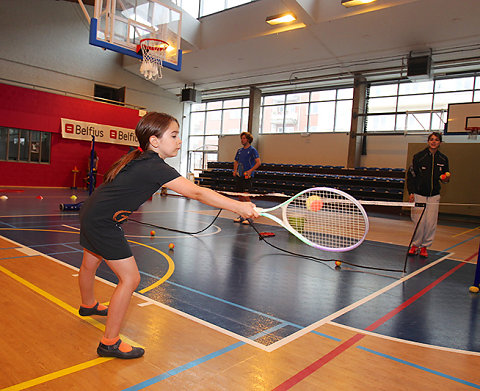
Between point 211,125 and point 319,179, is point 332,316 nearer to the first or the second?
point 319,179

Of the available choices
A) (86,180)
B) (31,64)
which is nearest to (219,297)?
(86,180)

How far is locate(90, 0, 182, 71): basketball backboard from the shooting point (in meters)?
10.2

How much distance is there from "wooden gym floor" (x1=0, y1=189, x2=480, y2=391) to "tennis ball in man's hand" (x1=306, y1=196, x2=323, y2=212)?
886 millimetres

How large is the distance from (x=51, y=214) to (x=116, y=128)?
40.5 ft

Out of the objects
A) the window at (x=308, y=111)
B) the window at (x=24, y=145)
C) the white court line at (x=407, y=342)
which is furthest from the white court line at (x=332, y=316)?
the window at (x=24, y=145)

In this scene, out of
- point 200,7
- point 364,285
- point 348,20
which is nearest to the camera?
point 364,285

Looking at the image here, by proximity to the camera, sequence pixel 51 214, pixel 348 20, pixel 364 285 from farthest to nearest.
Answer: pixel 348 20, pixel 51 214, pixel 364 285

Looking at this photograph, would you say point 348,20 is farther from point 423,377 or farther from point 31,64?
point 31,64

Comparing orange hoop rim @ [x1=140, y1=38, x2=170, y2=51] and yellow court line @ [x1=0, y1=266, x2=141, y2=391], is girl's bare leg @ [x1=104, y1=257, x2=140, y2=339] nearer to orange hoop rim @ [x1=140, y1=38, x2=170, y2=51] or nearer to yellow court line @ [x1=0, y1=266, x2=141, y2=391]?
yellow court line @ [x1=0, y1=266, x2=141, y2=391]

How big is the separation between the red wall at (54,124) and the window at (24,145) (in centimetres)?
27

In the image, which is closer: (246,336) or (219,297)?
(246,336)

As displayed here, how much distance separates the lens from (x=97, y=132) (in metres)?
19.2

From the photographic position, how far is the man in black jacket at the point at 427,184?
19.7 ft

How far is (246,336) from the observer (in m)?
2.72
